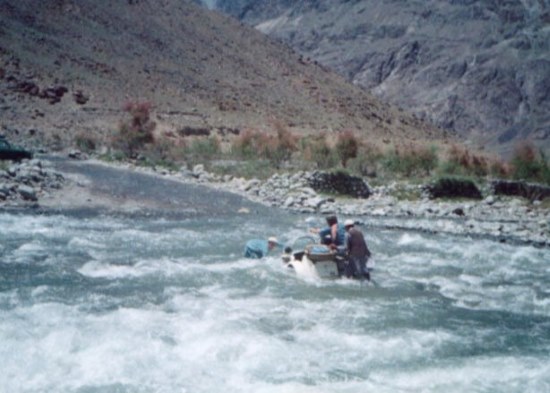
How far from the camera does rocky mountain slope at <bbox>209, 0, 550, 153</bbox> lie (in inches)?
5315

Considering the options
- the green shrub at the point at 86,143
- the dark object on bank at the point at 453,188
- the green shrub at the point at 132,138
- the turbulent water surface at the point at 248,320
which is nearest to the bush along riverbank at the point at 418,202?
the dark object on bank at the point at 453,188

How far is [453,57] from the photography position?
147m

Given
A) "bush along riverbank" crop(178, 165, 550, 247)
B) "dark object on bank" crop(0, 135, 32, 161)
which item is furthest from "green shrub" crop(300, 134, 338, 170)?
"dark object on bank" crop(0, 135, 32, 161)

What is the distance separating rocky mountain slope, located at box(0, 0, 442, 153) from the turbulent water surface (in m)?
33.0

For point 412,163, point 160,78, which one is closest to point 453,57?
point 160,78

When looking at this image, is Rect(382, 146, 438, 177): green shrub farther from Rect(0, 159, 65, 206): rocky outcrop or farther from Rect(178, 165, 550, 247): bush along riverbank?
Rect(0, 159, 65, 206): rocky outcrop

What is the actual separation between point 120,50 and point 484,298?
66.2 m

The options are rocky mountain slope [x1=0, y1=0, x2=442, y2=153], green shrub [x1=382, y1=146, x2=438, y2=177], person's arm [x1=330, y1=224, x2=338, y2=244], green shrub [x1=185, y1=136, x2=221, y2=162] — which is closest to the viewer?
person's arm [x1=330, y1=224, x2=338, y2=244]

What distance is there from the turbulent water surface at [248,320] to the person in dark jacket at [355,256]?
0.28m

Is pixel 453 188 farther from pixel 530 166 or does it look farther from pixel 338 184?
pixel 530 166

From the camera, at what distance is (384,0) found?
617 feet

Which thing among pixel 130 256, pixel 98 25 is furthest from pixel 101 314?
pixel 98 25

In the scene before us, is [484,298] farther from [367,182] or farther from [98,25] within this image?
[98,25]

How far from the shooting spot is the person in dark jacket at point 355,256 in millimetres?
13289
